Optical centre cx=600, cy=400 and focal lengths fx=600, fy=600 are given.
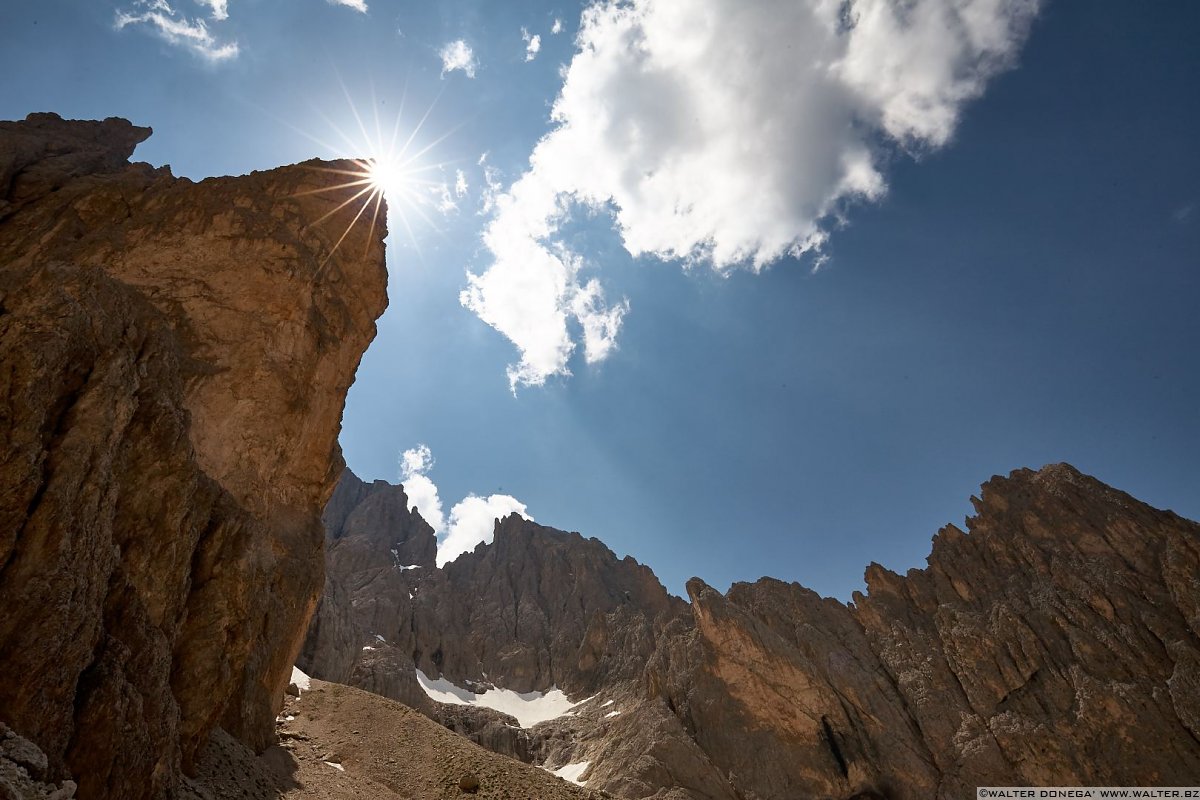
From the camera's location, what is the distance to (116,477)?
12.6 m

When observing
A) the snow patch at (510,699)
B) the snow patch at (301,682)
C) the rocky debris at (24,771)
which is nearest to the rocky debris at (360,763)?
the snow patch at (301,682)

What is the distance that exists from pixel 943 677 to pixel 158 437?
78883mm

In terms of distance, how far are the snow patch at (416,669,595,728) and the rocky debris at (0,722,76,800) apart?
100 m

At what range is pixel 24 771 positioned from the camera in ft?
23.7

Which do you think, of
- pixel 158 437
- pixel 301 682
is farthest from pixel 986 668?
pixel 158 437

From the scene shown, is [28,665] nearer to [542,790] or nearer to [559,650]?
[542,790]

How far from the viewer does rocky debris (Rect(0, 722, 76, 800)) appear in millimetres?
6871

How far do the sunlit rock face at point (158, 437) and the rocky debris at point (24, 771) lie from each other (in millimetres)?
1112

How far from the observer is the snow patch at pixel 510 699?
9962cm

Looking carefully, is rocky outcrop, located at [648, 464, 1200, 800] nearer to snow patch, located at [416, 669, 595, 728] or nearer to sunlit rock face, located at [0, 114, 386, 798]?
snow patch, located at [416, 669, 595, 728]

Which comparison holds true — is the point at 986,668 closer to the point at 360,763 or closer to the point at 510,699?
the point at 360,763

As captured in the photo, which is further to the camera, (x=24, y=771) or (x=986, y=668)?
(x=986, y=668)

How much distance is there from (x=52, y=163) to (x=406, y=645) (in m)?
94.5

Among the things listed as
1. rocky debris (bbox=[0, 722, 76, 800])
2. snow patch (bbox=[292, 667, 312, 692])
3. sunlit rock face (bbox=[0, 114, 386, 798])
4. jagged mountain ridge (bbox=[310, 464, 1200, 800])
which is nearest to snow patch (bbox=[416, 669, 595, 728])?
jagged mountain ridge (bbox=[310, 464, 1200, 800])
